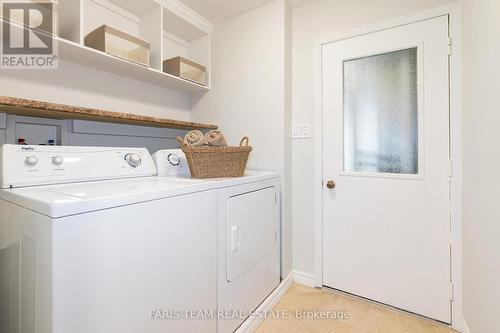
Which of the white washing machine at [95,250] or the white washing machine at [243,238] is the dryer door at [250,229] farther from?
the white washing machine at [95,250]

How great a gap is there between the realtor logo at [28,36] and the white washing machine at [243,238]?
84 centimetres

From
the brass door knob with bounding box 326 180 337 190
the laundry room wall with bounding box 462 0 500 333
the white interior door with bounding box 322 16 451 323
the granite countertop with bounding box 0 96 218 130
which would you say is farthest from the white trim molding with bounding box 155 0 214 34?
the laundry room wall with bounding box 462 0 500 333

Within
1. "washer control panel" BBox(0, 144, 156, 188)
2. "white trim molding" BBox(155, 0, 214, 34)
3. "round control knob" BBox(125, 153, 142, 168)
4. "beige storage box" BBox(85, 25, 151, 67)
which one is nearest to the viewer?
"washer control panel" BBox(0, 144, 156, 188)

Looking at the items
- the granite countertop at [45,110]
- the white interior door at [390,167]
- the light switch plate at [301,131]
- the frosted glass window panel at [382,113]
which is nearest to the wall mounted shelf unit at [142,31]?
the granite countertop at [45,110]

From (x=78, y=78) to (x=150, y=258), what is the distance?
4.64 feet

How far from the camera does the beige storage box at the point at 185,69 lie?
1987 millimetres

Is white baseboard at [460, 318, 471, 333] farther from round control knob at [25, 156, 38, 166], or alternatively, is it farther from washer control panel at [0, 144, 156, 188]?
round control knob at [25, 156, 38, 166]

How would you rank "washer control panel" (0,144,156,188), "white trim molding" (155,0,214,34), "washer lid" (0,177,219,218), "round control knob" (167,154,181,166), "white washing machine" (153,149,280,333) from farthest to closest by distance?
"white trim molding" (155,0,214,34) → "round control knob" (167,154,181,166) → "white washing machine" (153,149,280,333) → "washer control panel" (0,144,156,188) → "washer lid" (0,177,219,218)

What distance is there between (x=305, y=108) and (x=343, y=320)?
154 cm

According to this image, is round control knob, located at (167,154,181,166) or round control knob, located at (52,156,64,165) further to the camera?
round control knob, located at (167,154,181,166)

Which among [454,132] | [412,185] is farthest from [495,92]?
[412,185]

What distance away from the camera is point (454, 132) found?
4.97ft

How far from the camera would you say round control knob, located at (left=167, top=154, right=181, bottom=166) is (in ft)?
5.32

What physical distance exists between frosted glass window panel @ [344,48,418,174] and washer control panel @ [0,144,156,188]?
1446mm
